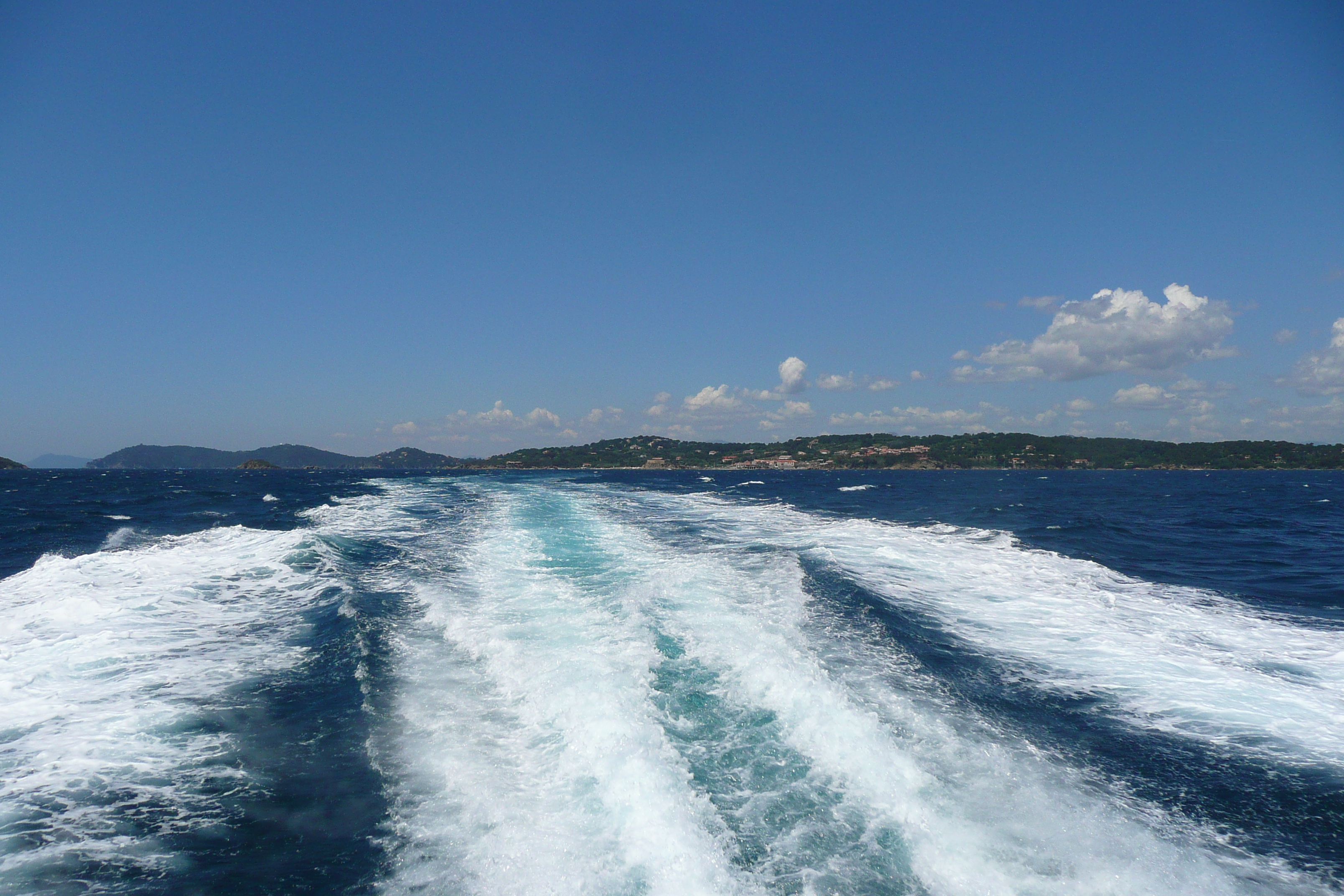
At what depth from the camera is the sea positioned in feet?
16.4

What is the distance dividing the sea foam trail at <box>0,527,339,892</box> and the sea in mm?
49

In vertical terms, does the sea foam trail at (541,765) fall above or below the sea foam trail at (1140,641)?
above

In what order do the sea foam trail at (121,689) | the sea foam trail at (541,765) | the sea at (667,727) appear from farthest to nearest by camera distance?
the sea foam trail at (121,689)
the sea at (667,727)
the sea foam trail at (541,765)

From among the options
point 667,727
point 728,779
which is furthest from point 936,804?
point 667,727

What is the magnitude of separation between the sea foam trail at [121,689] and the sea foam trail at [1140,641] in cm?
1131

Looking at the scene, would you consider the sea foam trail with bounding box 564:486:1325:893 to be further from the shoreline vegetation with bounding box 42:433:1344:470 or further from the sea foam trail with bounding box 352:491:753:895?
the shoreline vegetation with bounding box 42:433:1344:470

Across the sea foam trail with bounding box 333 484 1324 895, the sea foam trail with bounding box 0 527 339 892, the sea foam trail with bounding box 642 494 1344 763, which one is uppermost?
the sea foam trail with bounding box 0 527 339 892

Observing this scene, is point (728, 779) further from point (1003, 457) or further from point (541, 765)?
point (1003, 457)

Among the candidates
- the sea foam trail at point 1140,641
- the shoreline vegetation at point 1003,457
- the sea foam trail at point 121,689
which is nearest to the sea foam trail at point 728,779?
the sea foam trail at point 121,689

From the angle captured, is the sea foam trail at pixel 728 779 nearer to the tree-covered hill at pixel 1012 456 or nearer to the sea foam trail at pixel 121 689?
A: the sea foam trail at pixel 121 689

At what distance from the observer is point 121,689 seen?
8.22 metres

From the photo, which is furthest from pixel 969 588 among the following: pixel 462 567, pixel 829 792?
pixel 462 567

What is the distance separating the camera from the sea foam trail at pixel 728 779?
482 cm

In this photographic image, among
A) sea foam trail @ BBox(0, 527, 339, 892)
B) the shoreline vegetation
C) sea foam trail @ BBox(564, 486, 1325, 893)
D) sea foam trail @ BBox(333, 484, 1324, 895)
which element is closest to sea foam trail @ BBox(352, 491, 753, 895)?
sea foam trail @ BBox(333, 484, 1324, 895)
